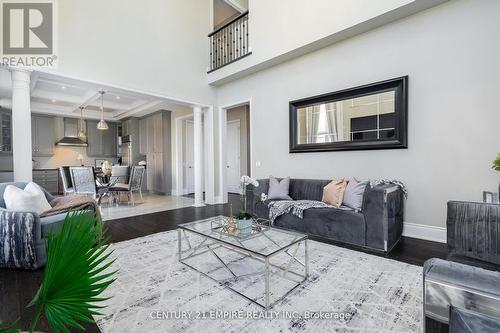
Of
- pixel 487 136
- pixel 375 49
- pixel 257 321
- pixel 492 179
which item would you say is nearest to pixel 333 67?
pixel 375 49

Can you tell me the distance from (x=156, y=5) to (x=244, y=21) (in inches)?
72.5

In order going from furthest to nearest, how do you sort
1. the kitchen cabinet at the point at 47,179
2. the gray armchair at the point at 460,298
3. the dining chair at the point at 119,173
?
the kitchen cabinet at the point at 47,179 < the dining chair at the point at 119,173 < the gray armchair at the point at 460,298

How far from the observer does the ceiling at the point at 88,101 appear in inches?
195

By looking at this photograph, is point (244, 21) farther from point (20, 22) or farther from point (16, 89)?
A: point (16, 89)

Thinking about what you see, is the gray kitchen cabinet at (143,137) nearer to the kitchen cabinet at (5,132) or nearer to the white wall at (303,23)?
the kitchen cabinet at (5,132)

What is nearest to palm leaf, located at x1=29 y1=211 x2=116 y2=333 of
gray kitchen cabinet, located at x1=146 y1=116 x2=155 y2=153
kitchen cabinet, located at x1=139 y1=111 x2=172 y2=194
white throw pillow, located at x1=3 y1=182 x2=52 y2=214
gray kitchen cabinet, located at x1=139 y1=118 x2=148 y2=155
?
white throw pillow, located at x1=3 y1=182 x2=52 y2=214

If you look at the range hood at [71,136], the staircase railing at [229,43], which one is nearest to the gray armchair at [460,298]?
the staircase railing at [229,43]

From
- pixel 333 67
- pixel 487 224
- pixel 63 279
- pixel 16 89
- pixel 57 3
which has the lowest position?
pixel 487 224

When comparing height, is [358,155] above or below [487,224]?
above

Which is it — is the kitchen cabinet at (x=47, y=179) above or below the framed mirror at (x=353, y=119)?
below

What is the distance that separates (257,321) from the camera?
156 centimetres

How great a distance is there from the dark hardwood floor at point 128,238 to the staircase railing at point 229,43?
11.3 feet
